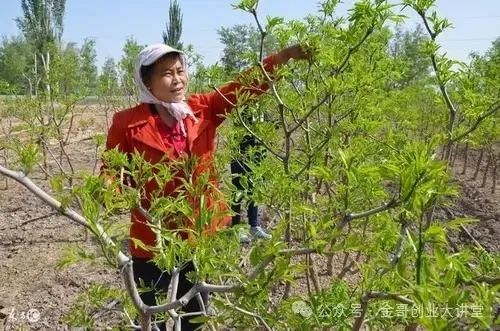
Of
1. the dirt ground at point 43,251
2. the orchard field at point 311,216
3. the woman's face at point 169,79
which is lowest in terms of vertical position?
the dirt ground at point 43,251

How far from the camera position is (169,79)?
2.03 m

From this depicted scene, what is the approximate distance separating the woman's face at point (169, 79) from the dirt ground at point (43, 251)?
1.20 m

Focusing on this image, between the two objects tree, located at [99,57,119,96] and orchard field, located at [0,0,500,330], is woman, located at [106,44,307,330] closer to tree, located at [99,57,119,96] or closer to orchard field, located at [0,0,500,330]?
orchard field, located at [0,0,500,330]

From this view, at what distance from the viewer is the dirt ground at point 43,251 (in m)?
3.48

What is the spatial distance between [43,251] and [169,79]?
3.11 meters

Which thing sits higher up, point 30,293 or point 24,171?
point 24,171

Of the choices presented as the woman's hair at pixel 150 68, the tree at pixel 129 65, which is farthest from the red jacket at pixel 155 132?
the tree at pixel 129 65

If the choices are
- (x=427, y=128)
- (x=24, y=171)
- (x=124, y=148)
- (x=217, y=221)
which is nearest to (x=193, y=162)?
(x=217, y=221)

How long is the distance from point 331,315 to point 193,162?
0.51 meters

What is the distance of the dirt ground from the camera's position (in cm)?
348

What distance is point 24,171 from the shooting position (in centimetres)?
111

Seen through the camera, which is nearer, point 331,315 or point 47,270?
point 331,315

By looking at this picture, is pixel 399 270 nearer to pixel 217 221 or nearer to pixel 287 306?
pixel 287 306

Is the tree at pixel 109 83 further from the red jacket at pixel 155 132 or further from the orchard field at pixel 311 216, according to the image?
the red jacket at pixel 155 132
